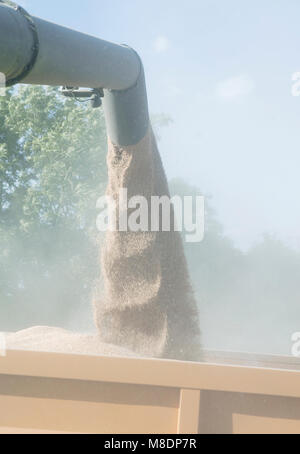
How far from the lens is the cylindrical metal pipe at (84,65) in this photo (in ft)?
8.82

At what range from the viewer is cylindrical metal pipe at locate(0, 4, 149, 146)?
2689 mm

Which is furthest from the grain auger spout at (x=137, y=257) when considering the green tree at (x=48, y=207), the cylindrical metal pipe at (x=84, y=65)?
the green tree at (x=48, y=207)

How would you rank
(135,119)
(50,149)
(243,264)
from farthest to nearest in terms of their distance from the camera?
(243,264), (50,149), (135,119)

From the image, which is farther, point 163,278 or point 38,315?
point 38,315

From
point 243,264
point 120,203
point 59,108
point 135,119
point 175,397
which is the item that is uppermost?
point 59,108

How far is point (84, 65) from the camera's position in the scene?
321 centimetres

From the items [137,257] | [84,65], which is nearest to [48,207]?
[137,257]

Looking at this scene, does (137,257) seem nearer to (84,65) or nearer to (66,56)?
(84,65)

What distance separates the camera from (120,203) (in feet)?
13.3

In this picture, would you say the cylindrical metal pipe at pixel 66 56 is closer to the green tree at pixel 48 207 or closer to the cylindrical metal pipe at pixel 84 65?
the cylindrical metal pipe at pixel 84 65

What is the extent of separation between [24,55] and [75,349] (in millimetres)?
1658

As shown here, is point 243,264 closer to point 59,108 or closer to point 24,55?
point 59,108

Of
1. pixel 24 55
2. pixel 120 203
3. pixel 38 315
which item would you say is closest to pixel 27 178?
pixel 38 315

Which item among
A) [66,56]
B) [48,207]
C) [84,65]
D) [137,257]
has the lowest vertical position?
[137,257]
